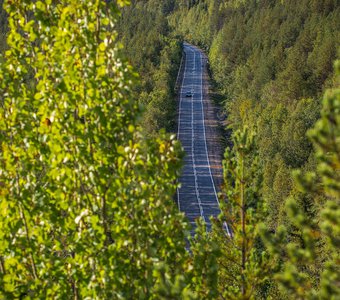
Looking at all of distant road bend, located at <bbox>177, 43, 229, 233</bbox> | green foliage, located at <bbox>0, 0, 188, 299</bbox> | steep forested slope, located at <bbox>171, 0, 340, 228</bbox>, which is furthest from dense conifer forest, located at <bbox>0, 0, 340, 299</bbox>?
steep forested slope, located at <bbox>171, 0, 340, 228</bbox>

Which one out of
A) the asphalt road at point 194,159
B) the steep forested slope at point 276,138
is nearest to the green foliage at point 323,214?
the steep forested slope at point 276,138

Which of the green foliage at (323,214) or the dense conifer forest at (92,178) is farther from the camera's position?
the green foliage at (323,214)

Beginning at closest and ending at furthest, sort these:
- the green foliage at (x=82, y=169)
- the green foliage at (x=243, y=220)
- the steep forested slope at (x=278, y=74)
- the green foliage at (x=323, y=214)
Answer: the green foliage at (x=82, y=169)
the green foliage at (x=323, y=214)
the green foliage at (x=243, y=220)
the steep forested slope at (x=278, y=74)

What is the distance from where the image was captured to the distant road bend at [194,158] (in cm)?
4728

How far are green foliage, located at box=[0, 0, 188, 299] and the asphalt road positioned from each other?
74.9 ft

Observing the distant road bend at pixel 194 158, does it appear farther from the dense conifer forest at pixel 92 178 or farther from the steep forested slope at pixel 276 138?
the dense conifer forest at pixel 92 178

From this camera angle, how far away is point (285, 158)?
45.5 metres

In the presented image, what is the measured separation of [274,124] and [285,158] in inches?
227

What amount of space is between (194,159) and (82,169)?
52.3 metres

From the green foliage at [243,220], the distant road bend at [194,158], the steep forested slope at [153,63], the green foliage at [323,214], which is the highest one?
the green foliage at [323,214]

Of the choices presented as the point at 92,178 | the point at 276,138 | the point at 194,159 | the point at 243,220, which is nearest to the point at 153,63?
the point at 194,159

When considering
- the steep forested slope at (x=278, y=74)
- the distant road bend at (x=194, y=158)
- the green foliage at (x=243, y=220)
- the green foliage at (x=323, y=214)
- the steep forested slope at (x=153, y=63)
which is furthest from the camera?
the steep forested slope at (x=153, y=63)

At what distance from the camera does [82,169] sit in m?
5.70

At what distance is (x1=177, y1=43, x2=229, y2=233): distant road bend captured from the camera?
4728 cm
